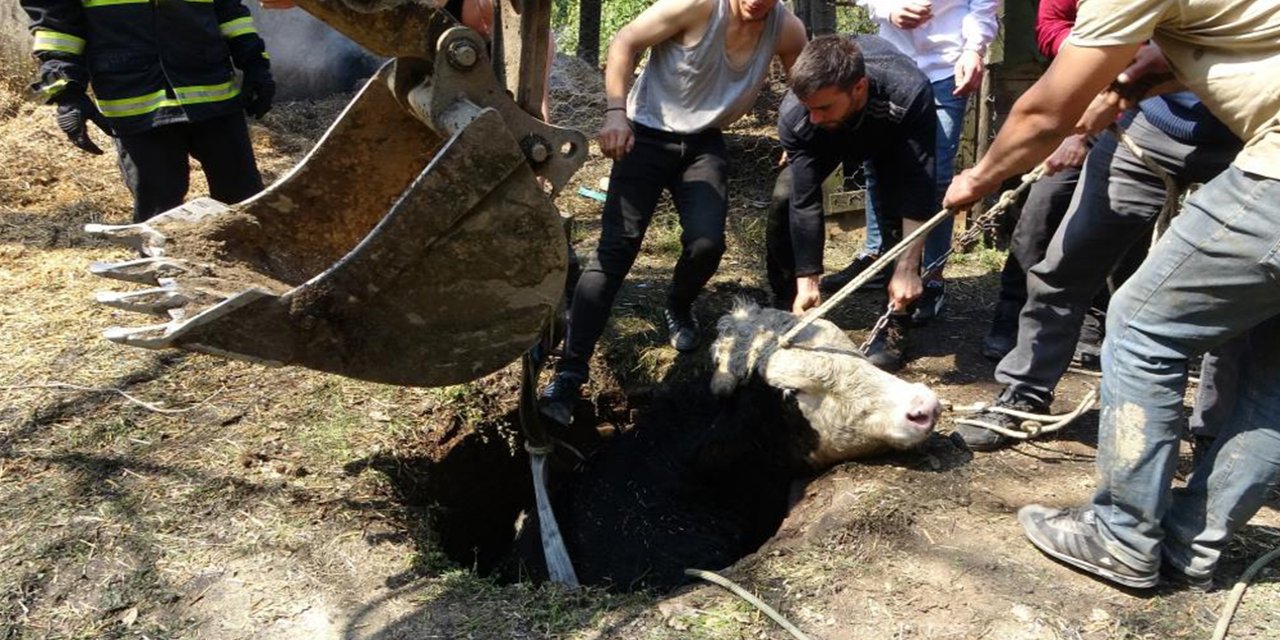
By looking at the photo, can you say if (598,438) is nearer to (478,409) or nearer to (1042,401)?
(478,409)

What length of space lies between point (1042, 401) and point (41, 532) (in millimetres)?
3812

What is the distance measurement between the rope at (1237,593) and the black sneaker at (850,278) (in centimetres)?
254

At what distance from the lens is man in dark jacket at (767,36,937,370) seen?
13.4 feet

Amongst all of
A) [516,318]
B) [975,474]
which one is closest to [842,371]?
[975,474]

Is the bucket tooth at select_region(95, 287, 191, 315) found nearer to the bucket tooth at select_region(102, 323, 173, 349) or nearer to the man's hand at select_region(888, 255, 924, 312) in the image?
the bucket tooth at select_region(102, 323, 173, 349)

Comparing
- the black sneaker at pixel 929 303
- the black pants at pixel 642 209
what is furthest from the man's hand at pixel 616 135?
the black sneaker at pixel 929 303

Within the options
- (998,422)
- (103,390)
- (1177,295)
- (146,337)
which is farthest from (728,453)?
(103,390)

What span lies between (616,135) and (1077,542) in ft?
7.69

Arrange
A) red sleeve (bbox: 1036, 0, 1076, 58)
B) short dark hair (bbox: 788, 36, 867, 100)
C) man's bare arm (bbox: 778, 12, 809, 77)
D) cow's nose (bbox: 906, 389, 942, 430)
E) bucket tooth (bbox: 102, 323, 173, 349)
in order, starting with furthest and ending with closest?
man's bare arm (bbox: 778, 12, 809, 77)
red sleeve (bbox: 1036, 0, 1076, 58)
short dark hair (bbox: 788, 36, 867, 100)
cow's nose (bbox: 906, 389, 942, 430)
bucket tooth (bbox: 102, 323, 173, 349)

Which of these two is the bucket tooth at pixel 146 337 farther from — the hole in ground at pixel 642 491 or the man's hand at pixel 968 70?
the man's hand at pixel 968 70

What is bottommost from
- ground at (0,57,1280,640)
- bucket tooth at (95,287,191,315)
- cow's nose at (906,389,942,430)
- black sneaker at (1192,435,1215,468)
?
ground at (0,57,1280,640)

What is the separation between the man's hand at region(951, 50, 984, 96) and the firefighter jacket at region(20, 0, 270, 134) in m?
3.52

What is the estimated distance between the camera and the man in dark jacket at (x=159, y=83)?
418cm

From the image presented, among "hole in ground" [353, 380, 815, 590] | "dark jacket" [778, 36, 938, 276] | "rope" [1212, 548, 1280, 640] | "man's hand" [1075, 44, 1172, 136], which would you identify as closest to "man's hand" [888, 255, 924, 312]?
"dark jacket" [778, 36, 938, 276]
